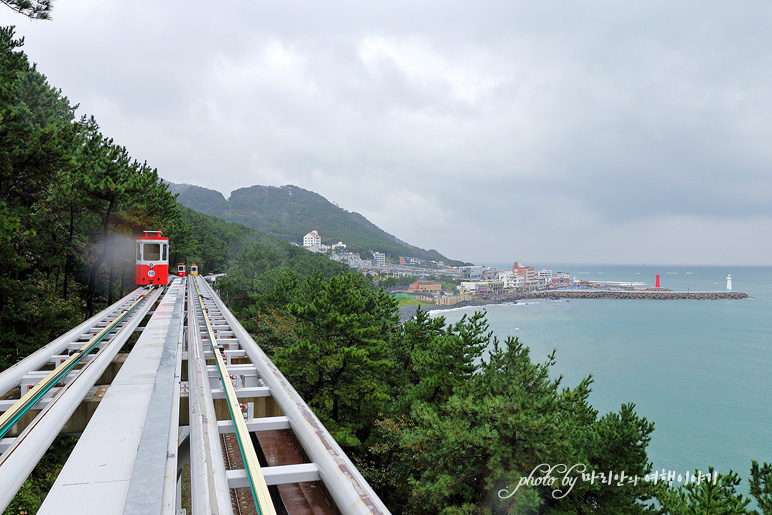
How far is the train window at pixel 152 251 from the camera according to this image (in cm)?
1808

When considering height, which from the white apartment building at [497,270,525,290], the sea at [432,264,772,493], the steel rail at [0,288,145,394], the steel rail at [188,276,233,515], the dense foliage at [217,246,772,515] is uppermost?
the steel rail at [188,276,233,515]

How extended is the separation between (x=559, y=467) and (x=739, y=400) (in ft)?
134

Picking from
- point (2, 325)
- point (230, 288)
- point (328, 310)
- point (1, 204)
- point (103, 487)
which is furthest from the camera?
point (230, 288)

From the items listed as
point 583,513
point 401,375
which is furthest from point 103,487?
point 401,375

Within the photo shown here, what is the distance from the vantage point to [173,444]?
2.87m

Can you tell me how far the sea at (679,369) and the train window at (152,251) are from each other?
93.9ft

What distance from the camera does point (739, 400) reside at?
3838 cm

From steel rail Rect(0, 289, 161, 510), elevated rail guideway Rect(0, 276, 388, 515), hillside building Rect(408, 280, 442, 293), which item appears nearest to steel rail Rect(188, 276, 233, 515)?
elevated rail guideway Rect(0, 276, 388, 515)

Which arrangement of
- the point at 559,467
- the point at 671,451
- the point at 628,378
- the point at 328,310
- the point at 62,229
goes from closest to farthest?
the point at 559,467 < the point at 328,310 < the point at 62,229 < the point at 671,451 < the point at 628,378

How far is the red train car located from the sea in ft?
93.0

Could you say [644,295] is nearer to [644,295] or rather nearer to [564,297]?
[644,295]

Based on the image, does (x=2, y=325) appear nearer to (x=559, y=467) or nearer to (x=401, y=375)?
(x=401, y=375)

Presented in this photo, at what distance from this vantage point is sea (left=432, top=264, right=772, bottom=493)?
97.5 feet

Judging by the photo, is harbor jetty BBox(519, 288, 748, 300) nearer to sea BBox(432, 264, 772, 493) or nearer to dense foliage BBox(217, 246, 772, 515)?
sea BBox(432, 264, 772, 493)
